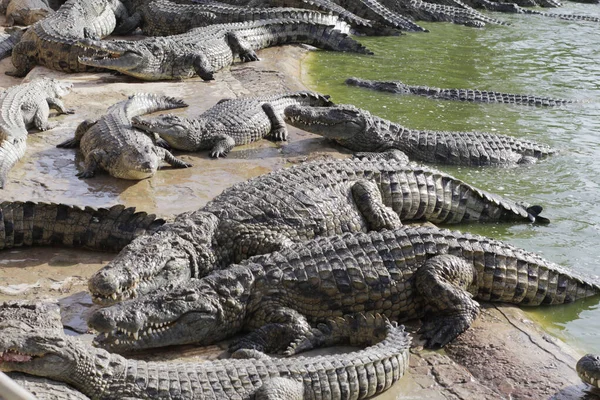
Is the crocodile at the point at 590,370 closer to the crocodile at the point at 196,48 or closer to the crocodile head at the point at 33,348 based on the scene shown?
the crocodile head at the point at 33,348

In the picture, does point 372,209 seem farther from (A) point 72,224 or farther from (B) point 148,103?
(B) point 148,103

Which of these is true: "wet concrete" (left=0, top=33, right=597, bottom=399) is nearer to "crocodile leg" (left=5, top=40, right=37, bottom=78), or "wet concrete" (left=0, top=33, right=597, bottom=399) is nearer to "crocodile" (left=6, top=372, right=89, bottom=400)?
"crocodile leg" (left=5, top=40, right=37, bottom=78)

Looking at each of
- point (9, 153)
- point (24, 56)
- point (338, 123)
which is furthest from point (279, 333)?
point (24, 56)

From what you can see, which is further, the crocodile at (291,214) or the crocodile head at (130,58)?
the crocodile head at (130,58)

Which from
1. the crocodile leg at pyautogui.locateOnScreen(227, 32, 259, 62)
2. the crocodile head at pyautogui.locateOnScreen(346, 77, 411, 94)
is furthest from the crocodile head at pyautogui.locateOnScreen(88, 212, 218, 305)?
the crocodile leg at pyautogui.locateOnScreen(227, 32, 259, 62)

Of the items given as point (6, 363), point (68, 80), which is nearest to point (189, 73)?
point (68, 80)

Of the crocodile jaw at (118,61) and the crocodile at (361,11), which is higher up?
the crocodile at (361,11)

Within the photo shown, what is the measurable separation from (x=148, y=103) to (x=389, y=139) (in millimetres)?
2707

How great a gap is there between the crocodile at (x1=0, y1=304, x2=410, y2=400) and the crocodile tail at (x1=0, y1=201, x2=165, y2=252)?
1.80 meters

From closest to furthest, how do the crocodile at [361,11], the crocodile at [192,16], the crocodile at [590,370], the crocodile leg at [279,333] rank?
1. the crocodile at [590,370]
2. the crocodile leg at [279,333]
3. the crocodile at [192,16]
4. the crocodile at [361,11]

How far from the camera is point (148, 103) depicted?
9055 millimetres

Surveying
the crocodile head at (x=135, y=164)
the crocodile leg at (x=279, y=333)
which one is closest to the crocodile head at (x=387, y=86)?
the crocodile head at (x=135, y=164)

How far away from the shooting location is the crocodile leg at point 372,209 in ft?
21.2

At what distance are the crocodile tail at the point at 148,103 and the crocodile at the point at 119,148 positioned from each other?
40 millimetres
